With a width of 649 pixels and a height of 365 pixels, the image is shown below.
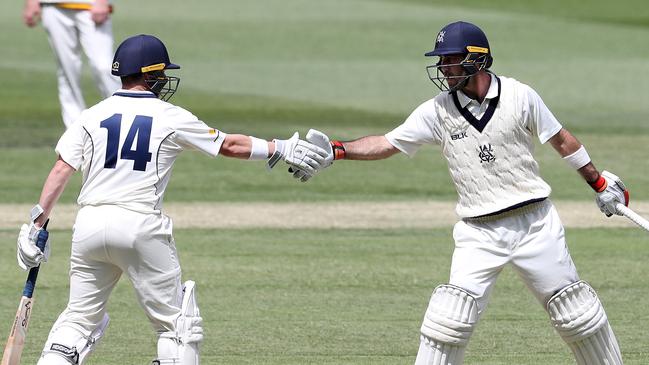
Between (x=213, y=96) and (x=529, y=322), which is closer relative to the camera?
(x=529, y=322)

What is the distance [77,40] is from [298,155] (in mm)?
7568

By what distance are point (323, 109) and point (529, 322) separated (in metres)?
11.6

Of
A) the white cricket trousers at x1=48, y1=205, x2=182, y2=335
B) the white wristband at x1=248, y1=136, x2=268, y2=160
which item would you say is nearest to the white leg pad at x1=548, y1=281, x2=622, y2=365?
the white wristband at x1=248, y1=136, x2=268, y2=160

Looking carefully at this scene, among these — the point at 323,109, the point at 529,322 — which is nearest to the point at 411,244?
the point at 529,322

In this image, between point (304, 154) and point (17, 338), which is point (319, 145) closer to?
point (304, 154)

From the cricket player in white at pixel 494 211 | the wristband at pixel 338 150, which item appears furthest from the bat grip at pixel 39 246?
the cricket player in white at pixel 494 211

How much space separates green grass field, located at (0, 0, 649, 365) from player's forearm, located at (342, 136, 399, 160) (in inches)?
46.9

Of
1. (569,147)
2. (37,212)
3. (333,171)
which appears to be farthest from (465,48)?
(333,171)

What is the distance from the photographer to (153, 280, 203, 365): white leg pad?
687cm

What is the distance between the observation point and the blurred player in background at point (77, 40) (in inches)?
554

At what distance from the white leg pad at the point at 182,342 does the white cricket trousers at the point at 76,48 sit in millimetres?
7367

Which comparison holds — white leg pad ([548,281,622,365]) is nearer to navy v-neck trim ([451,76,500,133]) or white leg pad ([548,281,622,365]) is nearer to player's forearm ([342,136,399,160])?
navy v-neck trim ([451,76,500,133])

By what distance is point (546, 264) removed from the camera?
7.10 m

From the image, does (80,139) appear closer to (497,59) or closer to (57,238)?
(57,238)
